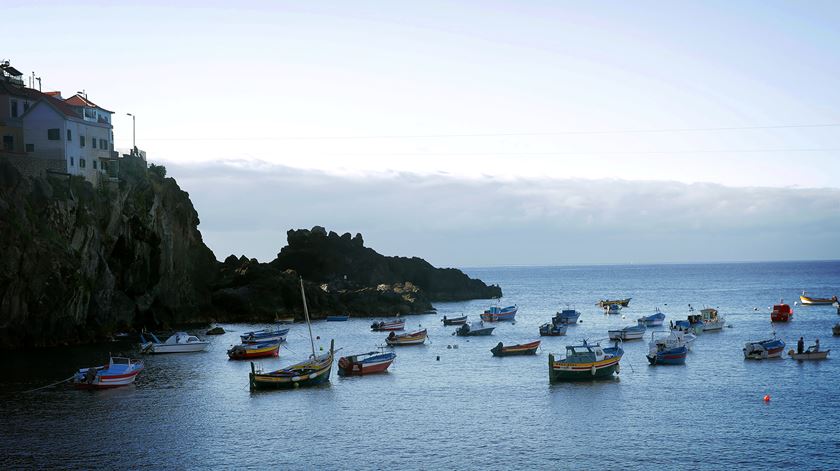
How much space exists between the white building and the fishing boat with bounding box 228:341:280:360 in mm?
34076

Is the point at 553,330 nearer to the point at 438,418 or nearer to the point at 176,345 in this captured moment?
the point at 176,345

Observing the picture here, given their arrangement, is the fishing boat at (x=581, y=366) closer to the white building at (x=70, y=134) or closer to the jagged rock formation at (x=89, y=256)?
the jagged rock formation at (x=89, y=256)

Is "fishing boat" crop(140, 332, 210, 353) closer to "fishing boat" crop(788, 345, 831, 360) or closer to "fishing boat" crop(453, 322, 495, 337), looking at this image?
"fishing boat" crop(453, 322, 495, 337)

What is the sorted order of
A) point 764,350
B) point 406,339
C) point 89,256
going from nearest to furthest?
point 764,350
point 89,256
point 406,339

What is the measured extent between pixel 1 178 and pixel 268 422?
5264 cm

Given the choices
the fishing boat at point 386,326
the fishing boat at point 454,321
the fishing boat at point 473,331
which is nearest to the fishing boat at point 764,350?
the fishing boat at point 473,331

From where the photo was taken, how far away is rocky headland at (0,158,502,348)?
9219 centimetres

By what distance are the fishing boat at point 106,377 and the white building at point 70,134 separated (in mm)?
42598

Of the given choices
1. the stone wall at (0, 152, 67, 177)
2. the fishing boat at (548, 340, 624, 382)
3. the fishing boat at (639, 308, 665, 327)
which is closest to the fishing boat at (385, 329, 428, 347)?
the fishing boat at (548, 340, 624, 382)

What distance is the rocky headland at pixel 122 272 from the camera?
302 feet

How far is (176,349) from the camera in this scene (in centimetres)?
9606

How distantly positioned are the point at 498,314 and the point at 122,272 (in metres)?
62.7

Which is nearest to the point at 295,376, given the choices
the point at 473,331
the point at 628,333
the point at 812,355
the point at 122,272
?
the point at 812,355

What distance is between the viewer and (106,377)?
230ft
